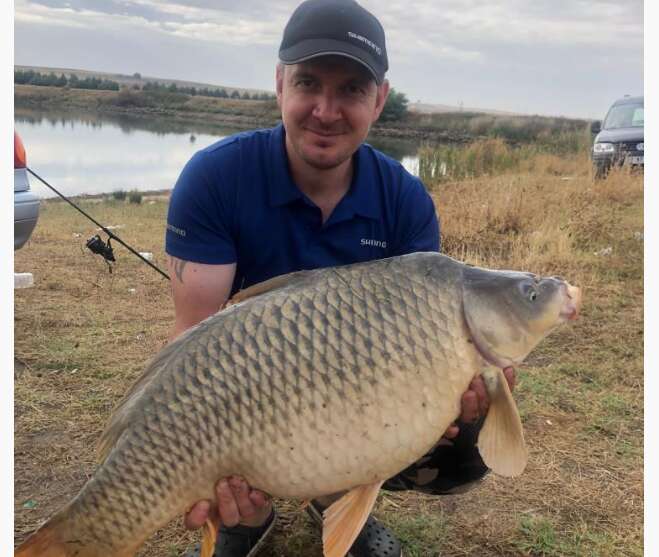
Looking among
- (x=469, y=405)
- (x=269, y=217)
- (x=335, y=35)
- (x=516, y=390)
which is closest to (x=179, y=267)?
(x=269, y=217)

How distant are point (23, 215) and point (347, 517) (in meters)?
2.56

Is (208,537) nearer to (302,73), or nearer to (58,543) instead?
(58,543)

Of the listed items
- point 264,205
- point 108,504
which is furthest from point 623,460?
point 108,504

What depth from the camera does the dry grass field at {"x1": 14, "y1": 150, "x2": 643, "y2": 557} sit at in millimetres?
1580

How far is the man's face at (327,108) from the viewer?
1.44 meters

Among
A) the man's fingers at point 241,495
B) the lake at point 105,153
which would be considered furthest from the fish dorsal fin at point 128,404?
the lake at point 105,153

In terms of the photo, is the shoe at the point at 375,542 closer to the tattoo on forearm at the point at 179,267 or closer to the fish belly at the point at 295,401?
the fish belly at the point at 295,401

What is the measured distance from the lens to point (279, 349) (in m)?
1.05

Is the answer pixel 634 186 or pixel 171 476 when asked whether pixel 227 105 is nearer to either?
pixel 634 186

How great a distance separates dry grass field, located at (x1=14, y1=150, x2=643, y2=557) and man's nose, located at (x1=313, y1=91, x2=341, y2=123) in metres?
1.02

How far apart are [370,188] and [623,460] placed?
1.15 m

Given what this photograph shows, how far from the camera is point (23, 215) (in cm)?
306

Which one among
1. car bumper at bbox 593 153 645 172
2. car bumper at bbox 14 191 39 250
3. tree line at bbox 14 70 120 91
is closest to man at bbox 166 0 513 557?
car bumper at bbox 14 191 39 250

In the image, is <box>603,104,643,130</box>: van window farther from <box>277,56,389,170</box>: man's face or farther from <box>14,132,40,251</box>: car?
<box>277,56,389,170</box>: man's face
